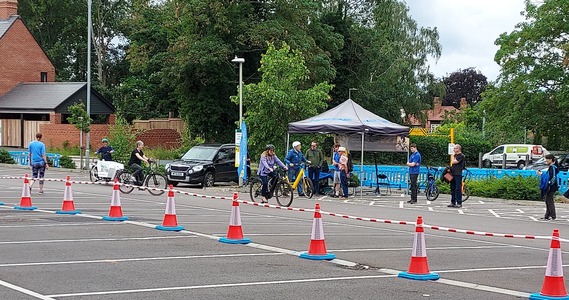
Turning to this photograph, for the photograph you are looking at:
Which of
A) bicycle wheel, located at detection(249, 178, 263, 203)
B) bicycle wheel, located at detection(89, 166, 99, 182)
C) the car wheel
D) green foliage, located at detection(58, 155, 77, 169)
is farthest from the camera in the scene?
green foliage, located at detection(58, 155, 77, 169)

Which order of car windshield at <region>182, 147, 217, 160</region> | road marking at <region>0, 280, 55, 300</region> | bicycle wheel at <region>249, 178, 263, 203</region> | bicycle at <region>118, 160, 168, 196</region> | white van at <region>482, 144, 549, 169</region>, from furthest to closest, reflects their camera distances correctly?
white van at <region>482, 144, 549, 169</region> < car windshield at <region>182, 147, 217, 160</region> < bicycle at <region>118, 160, 168, 196</region> < bicycle wheel at <region>249, 178, 263, 203</region> < road marking at <region>0, 280, 55, 300</region>

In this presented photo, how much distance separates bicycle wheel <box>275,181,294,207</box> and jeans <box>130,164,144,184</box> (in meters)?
5.87

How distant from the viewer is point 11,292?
8.52 metres

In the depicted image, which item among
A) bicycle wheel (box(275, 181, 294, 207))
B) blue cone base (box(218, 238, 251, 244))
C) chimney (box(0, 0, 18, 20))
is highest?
chimney (box(0, 0, 18, 20))

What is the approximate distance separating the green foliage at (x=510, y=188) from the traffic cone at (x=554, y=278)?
1915 centimetres

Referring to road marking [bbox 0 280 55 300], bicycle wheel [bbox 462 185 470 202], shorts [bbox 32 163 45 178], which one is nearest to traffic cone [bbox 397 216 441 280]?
road marking [bbox 0 280 55 300]

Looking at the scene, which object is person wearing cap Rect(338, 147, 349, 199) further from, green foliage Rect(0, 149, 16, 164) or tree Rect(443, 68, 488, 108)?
tree Rect(443, 68, 488, 108)

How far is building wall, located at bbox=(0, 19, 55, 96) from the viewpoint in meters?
59.2

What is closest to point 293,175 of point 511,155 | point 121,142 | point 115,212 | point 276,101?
point 276,101

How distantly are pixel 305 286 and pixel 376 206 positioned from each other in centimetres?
1413

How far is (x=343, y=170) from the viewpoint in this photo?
2620 cm

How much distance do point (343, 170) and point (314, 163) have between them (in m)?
0.98

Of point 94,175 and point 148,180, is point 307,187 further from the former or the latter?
point 94,175

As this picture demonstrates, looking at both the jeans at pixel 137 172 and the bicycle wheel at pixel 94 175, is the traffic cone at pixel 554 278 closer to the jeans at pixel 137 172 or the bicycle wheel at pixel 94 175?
the jeans at pixel 137 172
